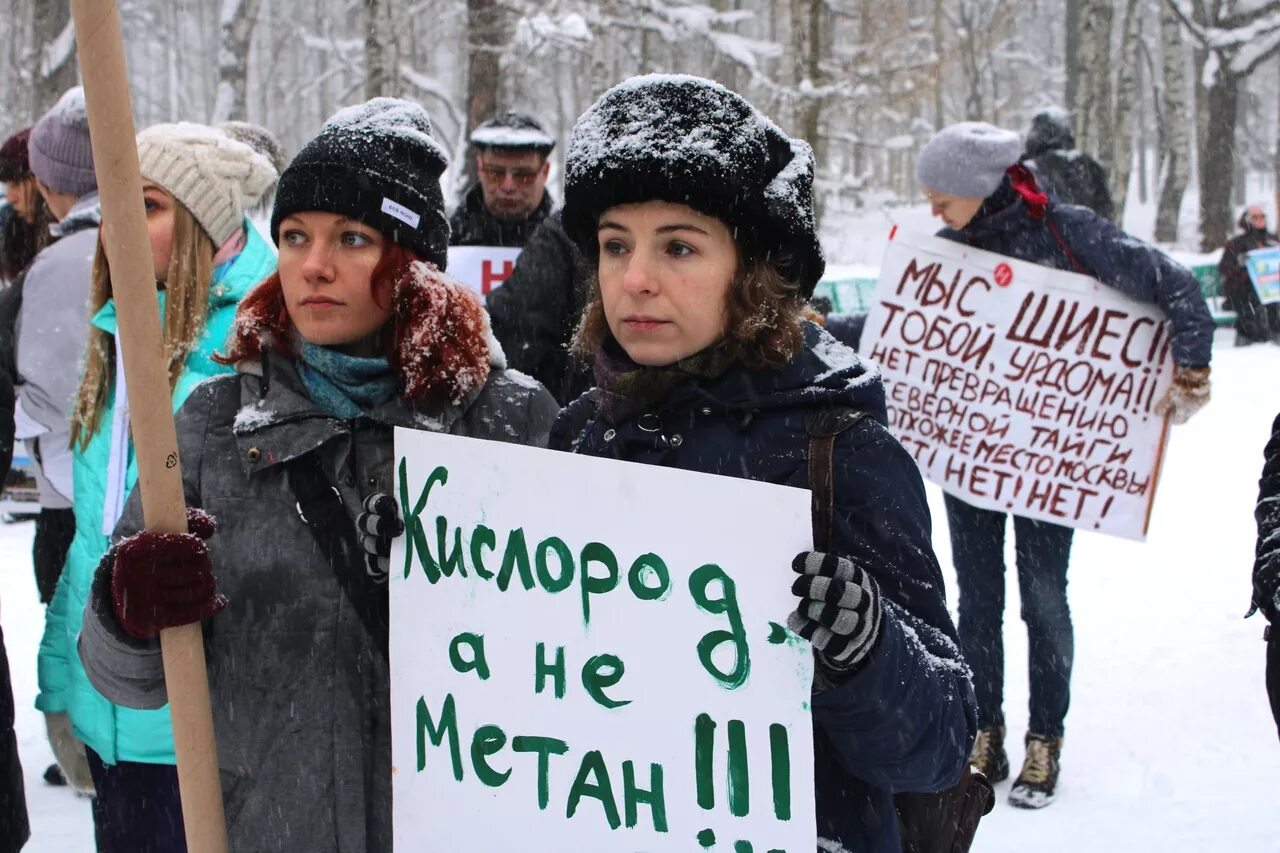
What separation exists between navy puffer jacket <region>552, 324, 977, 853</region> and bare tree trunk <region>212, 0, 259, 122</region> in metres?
19.5

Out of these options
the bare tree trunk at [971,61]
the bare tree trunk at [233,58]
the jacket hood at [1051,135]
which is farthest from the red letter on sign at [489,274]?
the bare tree trunk at [971,61]

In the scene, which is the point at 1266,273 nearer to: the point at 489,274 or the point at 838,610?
the point at 489,274

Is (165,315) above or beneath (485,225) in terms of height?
beneath

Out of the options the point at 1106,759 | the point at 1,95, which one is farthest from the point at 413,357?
the point at 1,95

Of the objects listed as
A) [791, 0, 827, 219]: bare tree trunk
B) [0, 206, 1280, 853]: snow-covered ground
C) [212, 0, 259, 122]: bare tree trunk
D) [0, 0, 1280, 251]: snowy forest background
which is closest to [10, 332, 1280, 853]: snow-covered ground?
[0, 206, 1280, 853]: snow-covered ground

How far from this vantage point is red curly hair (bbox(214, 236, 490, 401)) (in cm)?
218

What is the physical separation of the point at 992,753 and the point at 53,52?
13683 millimetres

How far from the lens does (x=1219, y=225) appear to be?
2361 cm

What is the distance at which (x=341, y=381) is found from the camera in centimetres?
217

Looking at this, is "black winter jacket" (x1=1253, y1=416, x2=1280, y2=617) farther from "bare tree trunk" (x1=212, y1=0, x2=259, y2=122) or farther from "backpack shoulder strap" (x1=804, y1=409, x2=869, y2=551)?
"bare tree trunk" (x1=212, y1=0, x2=259, y2=122)

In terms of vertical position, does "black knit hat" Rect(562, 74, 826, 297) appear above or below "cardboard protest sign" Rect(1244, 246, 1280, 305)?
above

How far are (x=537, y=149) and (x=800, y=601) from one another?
151 inches

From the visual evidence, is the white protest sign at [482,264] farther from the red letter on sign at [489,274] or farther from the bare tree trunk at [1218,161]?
the bare tree trunk at [1218,161]

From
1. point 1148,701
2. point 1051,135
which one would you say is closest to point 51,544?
point 1148,701
